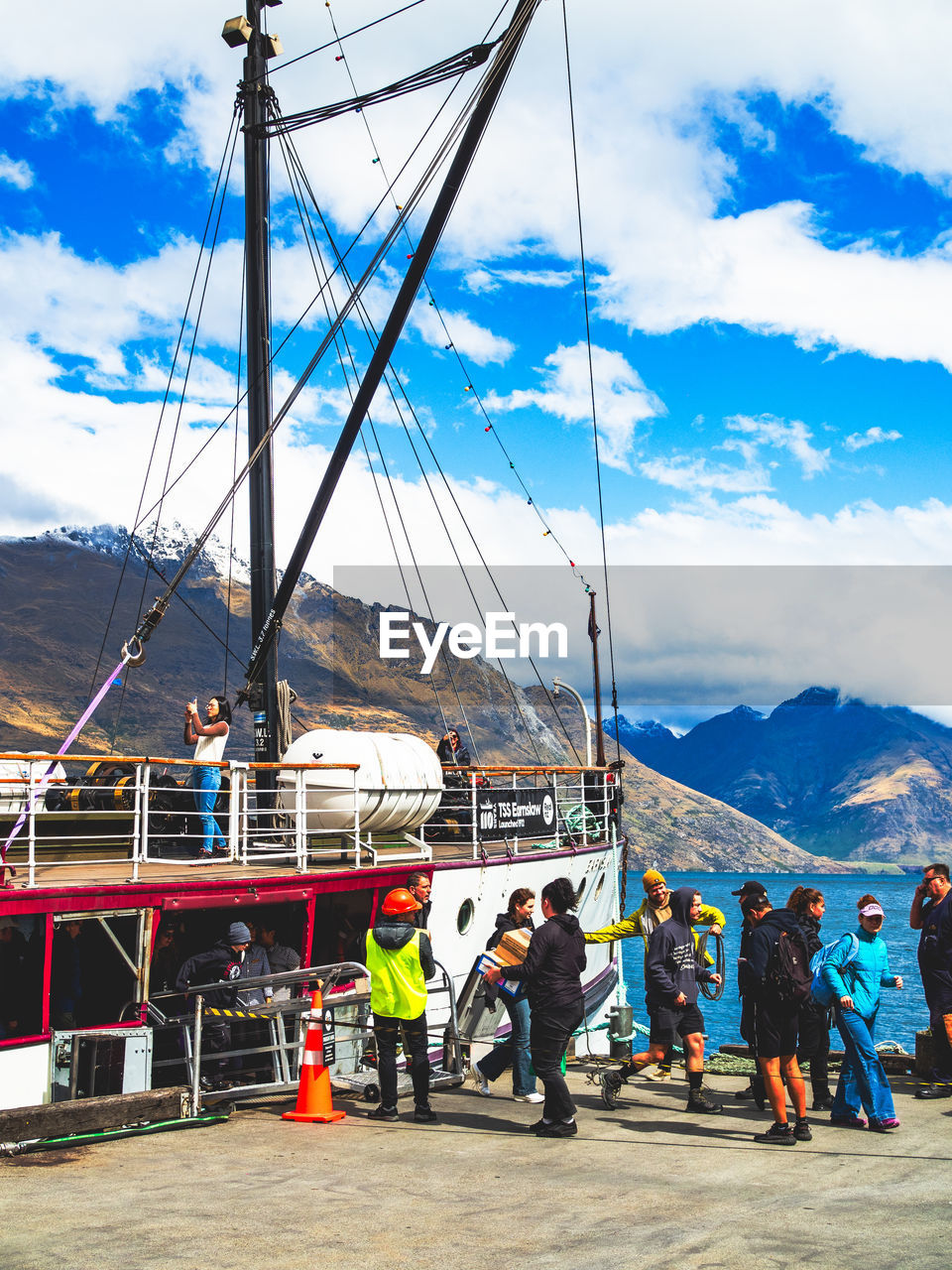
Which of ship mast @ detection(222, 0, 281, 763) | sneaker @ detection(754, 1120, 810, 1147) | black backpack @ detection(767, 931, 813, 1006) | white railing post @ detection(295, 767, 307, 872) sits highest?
ship mast @ detection(222, 0, 281, 763)

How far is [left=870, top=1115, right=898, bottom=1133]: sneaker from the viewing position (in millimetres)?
9421

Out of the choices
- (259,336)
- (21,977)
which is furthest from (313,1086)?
(259,336)

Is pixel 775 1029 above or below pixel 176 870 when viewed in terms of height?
below

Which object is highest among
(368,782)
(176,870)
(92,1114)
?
(368,782)

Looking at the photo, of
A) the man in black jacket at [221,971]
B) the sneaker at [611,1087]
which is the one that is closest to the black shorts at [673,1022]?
the sneaker at [611,1087]

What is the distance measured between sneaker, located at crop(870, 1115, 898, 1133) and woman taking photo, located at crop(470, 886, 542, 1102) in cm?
320

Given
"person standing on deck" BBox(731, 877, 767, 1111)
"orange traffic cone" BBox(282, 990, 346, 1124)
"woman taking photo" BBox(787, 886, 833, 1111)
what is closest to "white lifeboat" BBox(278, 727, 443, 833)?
"orange traffic cone" BBox(282, 990, 346, 1124)

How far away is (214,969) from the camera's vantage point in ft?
36.9

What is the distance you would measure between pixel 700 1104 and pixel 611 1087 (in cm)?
85

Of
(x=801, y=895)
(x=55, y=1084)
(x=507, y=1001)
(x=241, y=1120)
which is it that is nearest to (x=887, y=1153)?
(x=801, y=895)

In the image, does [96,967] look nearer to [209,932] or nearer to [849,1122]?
[209,932]

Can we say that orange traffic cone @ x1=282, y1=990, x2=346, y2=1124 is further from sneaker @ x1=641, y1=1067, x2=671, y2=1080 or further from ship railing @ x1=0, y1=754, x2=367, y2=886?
sneaker @ x1=641, y1=1067, x2=671, y2=1080

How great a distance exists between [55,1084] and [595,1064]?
19.9 ft

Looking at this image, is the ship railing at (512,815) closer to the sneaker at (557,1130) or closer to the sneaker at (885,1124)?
the sneaker at (557,1130)
